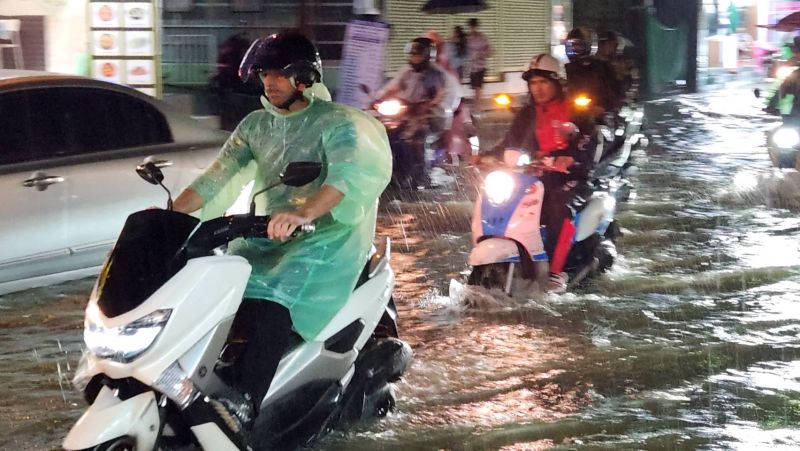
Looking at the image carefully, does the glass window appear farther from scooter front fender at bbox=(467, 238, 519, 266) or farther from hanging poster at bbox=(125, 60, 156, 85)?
hanging poster at bbox=(125, 60, 156, 85)

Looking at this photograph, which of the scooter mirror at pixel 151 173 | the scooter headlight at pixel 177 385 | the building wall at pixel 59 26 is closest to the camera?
the scooter headlight at pixel 177 385

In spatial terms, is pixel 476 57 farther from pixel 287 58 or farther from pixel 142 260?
pixel 142 260

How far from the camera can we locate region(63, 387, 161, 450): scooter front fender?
3.54 metres

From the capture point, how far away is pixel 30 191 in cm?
700

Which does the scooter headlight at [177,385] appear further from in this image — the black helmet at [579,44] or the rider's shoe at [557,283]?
the black helmet at [579,44]

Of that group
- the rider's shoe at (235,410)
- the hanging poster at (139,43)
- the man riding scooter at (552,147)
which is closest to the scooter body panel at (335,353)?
the rider's shoe at (235,410)

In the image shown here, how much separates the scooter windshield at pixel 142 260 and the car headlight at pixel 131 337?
6 cm

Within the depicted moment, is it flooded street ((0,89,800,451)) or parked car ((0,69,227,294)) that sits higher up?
parked car ((0,69,227,294))

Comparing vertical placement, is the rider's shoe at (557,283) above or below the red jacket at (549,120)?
below

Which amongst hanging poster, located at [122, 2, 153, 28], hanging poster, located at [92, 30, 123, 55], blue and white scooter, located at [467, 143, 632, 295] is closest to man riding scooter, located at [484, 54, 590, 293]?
blue and white scooter, located at [467, 143, 632, 295]

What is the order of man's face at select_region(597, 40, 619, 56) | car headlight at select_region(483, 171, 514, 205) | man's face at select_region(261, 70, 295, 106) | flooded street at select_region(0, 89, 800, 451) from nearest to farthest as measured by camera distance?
1. man's face at select_region(261, 70, 295, 106)
2. flooded street at select_region(0, 89, 800, 451)
3. car headlight at select_region(483, 171, 514, 205)
4. man's face at select_region(597, 40, 619, 56)

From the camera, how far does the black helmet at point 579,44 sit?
10945mm

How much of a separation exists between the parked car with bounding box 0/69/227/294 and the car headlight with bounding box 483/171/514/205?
2.10 m

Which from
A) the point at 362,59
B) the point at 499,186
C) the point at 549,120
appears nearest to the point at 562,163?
the point at 499,186
